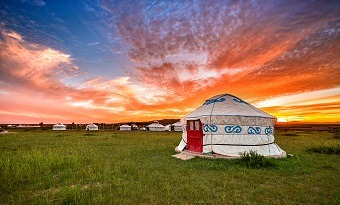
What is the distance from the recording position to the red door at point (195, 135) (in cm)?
1143

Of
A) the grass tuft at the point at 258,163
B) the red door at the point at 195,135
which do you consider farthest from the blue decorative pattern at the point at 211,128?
the grass tuft at the point at 258,163

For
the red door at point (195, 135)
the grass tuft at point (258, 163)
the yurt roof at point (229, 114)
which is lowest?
the grass tuft at point (258, 163)

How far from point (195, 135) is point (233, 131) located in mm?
1898

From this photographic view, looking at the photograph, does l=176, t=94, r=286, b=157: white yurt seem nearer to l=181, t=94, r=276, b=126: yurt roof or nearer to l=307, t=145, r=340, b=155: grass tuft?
l=181, t=94, r=276, b=126: yurt roof

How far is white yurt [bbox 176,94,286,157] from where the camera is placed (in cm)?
1088

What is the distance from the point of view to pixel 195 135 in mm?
11828

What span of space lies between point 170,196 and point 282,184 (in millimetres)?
3247

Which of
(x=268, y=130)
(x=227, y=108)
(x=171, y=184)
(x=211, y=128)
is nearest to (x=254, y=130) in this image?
(x=268, y=130)

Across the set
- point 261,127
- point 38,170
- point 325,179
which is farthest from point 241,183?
point 38,170

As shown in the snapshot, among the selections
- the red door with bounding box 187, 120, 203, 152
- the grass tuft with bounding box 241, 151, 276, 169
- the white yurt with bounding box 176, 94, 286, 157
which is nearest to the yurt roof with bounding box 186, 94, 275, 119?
the white yurt with bounding box 176, 94, 286, 157

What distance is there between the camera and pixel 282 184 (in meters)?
6.42

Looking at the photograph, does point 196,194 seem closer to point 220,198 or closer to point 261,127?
point 220,198

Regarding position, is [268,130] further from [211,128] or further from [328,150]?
[328,150]

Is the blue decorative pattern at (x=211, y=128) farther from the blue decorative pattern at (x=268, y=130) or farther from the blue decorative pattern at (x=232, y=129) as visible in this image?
the blue decorative pattern at (x=268, y=130)
